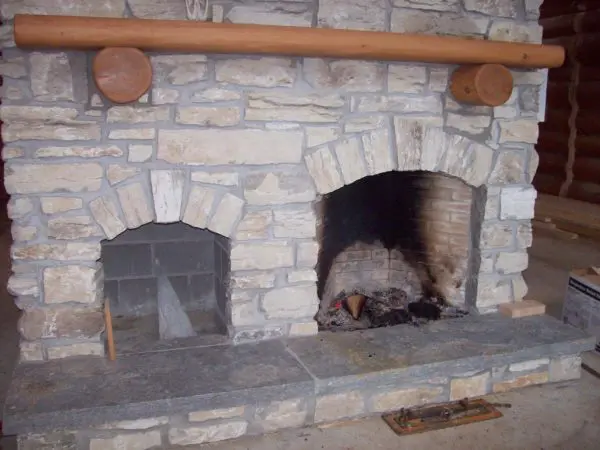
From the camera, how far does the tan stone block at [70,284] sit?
9.92 ft

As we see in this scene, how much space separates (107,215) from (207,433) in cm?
124

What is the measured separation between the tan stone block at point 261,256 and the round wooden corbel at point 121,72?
3.30ft

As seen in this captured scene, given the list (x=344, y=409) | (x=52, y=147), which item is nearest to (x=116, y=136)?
(x=52, y=147)

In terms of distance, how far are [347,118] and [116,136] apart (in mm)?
1275

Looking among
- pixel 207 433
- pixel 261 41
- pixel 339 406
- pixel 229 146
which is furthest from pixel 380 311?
pixel 261 41

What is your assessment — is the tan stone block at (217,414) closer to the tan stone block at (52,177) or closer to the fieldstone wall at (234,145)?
the fieldstone wall at (234,145)

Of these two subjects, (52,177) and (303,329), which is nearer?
(52,177)

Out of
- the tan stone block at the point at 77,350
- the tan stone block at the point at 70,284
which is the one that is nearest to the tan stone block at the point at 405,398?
the tan stone block at the point at 77,350

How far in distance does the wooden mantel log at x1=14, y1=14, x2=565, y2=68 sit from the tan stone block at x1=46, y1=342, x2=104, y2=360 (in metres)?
1.54

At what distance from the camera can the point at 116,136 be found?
2.96 metres

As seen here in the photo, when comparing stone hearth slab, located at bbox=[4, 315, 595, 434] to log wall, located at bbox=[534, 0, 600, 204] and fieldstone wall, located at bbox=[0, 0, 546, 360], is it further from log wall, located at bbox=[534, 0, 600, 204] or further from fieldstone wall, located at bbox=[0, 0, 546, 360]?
log wall, located at bbox=[534, 0, 600, 204]

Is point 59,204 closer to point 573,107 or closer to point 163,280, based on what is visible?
point 163,280

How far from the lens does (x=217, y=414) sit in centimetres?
297

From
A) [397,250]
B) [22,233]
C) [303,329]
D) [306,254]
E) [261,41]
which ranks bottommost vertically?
[303,329]
